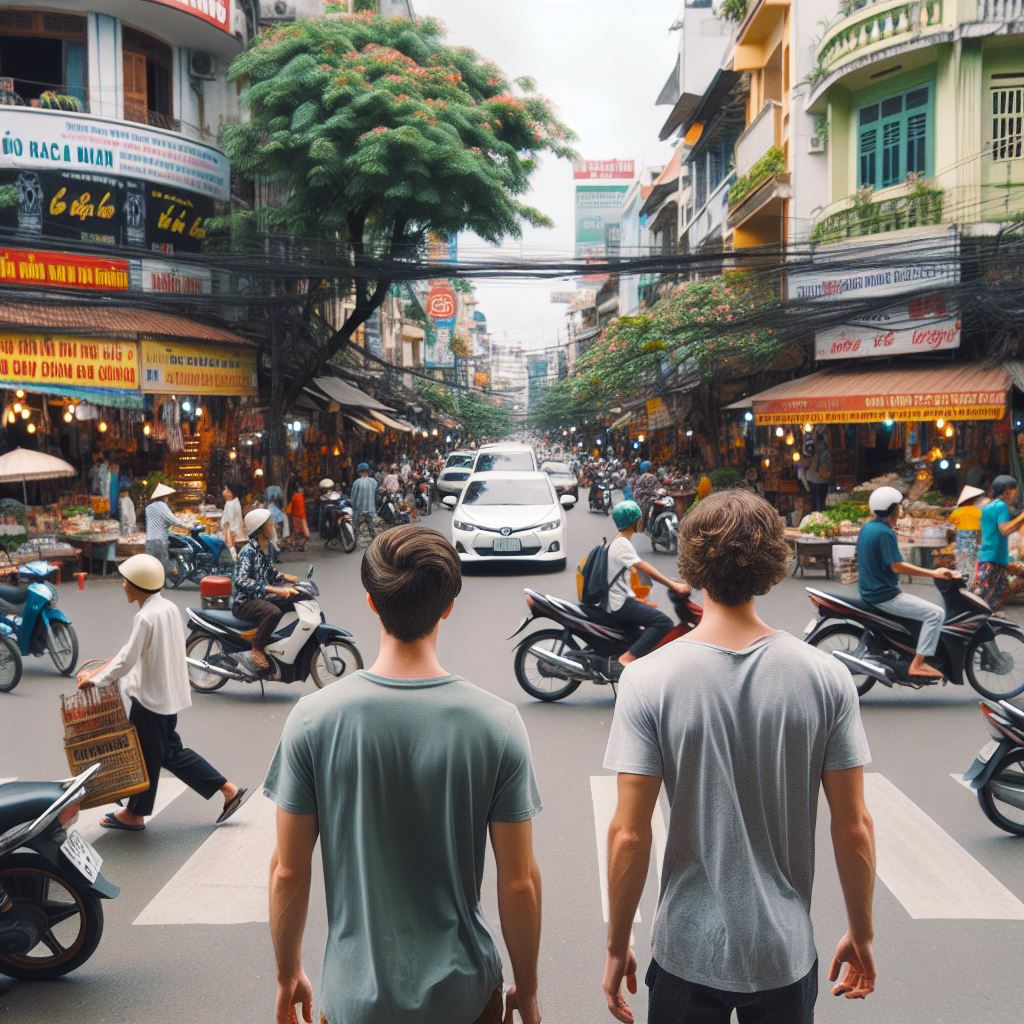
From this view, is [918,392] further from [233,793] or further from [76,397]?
[233,793]

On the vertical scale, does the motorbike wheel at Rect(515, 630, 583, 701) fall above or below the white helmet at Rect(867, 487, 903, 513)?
below

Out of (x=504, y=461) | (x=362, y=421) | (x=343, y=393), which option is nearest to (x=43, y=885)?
(x=504, y=461)

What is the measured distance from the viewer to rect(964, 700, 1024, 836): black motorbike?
541 cm

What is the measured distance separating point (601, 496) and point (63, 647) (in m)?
23.2

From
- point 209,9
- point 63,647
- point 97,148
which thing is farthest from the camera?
point 209,9

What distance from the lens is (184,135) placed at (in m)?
22.3

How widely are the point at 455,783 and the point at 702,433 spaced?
3013 cm

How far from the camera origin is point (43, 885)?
4113mm

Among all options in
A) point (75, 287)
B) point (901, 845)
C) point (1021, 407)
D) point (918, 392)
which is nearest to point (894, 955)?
point (901, 845)

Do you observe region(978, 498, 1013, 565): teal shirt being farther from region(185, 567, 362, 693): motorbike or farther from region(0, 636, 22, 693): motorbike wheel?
region(0, 636, 22, 693): motorbike wheel

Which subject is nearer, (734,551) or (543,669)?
(734,551)

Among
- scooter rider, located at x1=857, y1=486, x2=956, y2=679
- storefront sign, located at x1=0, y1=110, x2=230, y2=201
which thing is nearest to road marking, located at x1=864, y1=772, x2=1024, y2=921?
scooter rider, located at x1=857, y1=486, x2=956, y2=679

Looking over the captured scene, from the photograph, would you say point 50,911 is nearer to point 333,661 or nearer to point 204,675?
point 333,661

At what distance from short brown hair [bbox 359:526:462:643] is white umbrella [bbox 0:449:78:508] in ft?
46.4
